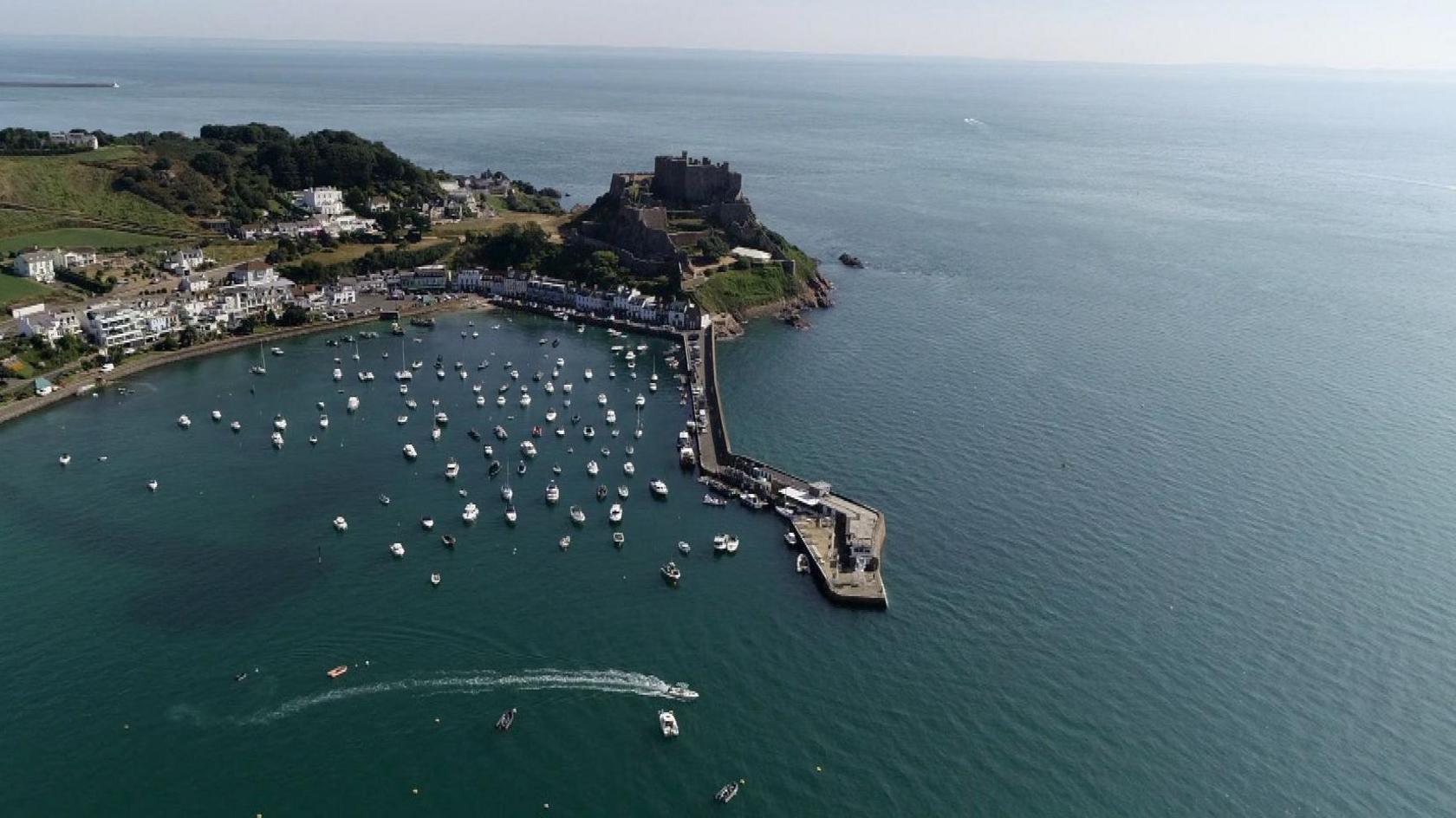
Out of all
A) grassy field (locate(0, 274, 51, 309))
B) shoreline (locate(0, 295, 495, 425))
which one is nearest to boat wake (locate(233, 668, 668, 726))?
shoreline (locate(0, 295, 495, 425))

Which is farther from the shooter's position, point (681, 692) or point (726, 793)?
point (681, 692)

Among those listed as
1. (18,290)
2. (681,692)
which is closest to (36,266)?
(18,290)

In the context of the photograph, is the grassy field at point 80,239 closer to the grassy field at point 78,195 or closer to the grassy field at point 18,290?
the grassy field at point 78,195

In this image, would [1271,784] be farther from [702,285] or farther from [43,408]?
[43,408]

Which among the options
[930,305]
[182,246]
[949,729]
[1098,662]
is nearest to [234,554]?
[949,729]

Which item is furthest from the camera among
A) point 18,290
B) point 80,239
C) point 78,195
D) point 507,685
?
point 78,195

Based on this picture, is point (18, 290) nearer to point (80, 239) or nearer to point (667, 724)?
point (80, 239)

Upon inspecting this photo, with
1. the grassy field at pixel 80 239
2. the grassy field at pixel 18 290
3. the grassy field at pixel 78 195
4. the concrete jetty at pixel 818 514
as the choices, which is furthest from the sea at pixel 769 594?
the grassy field at pixel 78 195

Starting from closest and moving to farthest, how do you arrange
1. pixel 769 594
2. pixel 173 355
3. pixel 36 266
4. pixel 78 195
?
pixel 769 594, pixel 173 355, pixel 36 266, pixel 78 195
